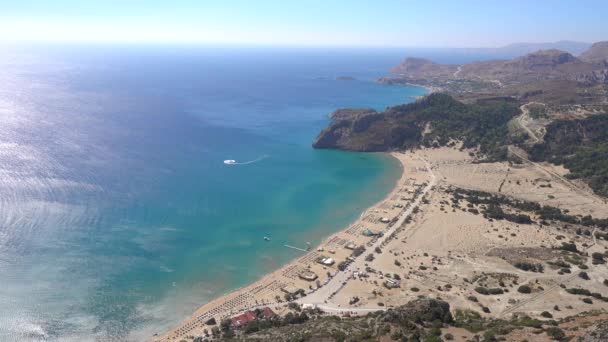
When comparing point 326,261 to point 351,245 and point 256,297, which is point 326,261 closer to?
point 351,245

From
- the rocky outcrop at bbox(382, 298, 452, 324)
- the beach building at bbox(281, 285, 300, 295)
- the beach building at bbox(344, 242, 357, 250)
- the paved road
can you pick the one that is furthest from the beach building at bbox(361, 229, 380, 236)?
the rocky outcrop at bbox(382, 298, 452, 324)

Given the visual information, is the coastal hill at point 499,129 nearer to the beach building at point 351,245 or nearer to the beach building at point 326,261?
the beach building at point 351,245

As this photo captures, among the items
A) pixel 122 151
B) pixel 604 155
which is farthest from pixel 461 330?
pixel 122 151

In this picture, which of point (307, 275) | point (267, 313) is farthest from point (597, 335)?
point (307, 275)

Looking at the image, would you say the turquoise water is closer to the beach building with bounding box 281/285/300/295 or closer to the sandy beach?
the sandy beach

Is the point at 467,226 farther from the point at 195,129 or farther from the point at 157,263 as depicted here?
the point at 195,129

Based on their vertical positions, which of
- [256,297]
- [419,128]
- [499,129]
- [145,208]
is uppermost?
[499,129]

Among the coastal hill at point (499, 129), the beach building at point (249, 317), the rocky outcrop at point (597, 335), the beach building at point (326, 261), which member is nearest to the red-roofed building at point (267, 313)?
the beach building at point (249, 317)
